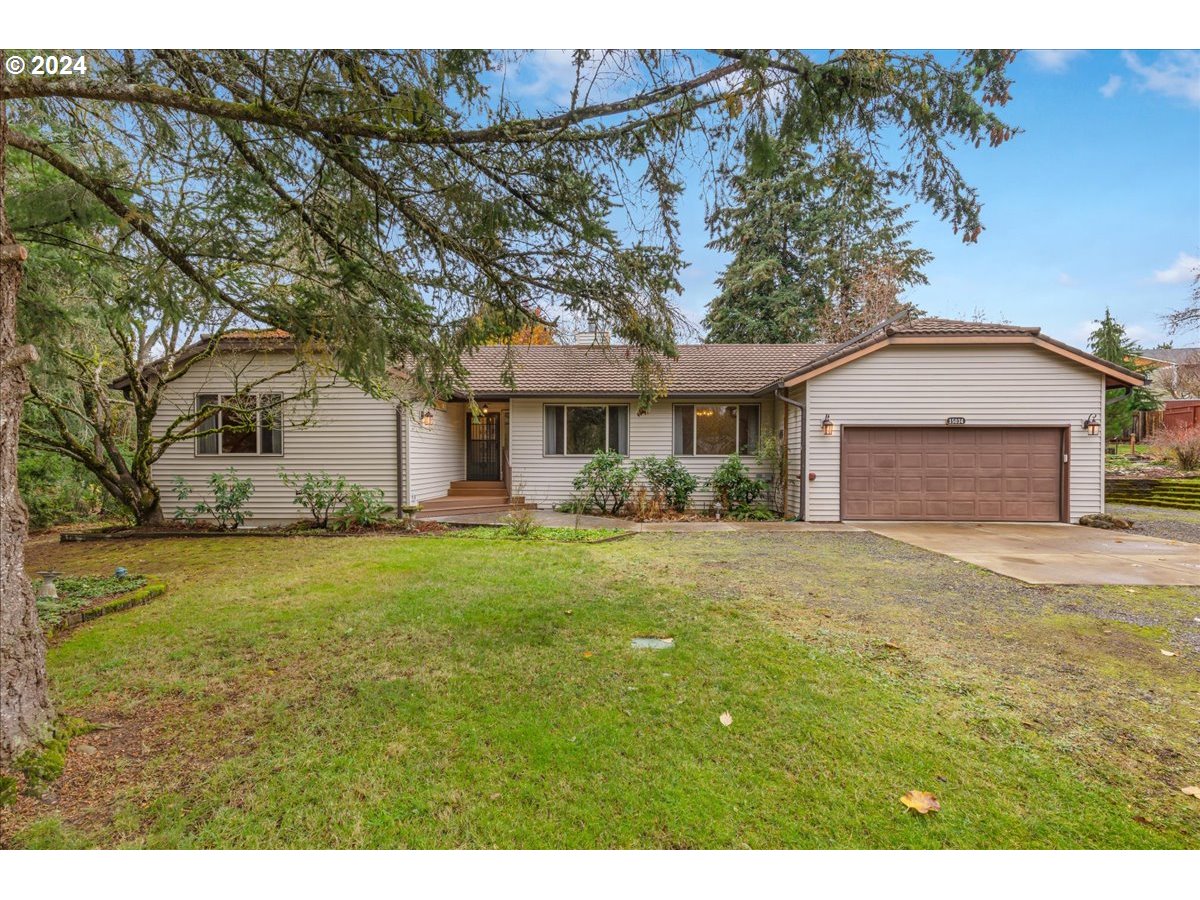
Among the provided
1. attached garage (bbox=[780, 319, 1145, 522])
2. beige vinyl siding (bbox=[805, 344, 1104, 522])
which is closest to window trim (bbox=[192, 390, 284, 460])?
attached garage (bbox=[780, 319, 1145, 522])

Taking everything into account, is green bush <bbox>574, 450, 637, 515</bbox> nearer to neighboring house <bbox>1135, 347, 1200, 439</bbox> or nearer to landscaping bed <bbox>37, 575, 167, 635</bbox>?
landscaping bed <bbox>37, 575, 167, 635</bbox>

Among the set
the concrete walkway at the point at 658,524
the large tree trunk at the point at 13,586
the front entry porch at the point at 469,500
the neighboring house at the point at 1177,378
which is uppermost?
the neighboring house at the point at 1177,378

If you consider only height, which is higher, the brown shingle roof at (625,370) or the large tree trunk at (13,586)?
the brown shingle roof at (625,370)

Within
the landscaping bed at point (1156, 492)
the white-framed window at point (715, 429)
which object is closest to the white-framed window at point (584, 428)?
the white-framed window at point (715, 429)

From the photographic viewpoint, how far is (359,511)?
983cm

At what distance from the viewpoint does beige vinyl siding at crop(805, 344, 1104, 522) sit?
10656mm

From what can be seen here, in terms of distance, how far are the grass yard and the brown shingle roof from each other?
738 cm

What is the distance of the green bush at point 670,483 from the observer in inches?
476

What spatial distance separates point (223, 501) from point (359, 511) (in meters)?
2.57

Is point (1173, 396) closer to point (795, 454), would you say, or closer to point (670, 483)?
point (795, 454)

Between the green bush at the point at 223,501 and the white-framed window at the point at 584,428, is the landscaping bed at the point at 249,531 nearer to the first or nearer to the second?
the green bush at the point at 223,501

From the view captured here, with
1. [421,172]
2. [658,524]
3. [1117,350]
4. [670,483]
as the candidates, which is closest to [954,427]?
[670,483]

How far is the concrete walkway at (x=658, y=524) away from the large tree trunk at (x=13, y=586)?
776 centimetres
